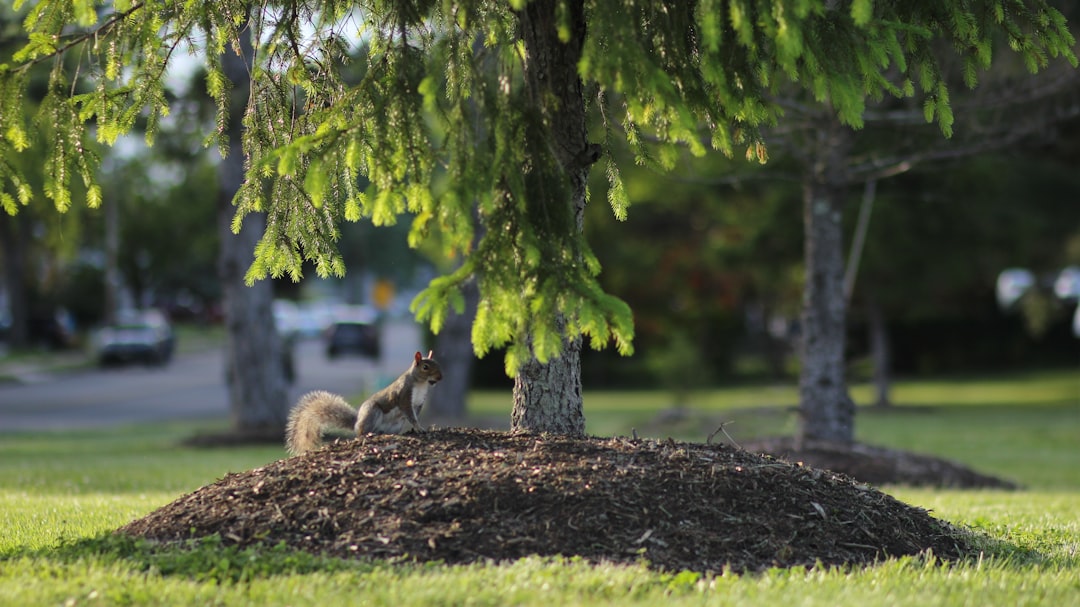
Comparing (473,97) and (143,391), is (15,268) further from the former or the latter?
(473,97)

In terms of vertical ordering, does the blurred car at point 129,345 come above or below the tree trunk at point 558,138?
below

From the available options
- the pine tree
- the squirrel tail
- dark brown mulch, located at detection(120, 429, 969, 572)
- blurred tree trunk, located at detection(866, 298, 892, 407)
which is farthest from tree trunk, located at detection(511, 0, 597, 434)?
blurred tree trunk, located at detection(866, 298, 892, 407)

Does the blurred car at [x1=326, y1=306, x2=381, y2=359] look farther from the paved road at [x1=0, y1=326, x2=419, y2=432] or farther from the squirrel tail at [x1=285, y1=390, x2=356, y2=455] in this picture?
the squirrel tail at [x1=285, y1=390, x2=356, y2=455]

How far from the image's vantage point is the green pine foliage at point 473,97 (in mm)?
5719

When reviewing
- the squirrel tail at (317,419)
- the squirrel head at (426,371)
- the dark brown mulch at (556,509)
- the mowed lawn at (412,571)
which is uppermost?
the squirrel head at (426,371)

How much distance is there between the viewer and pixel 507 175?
585 centimetres

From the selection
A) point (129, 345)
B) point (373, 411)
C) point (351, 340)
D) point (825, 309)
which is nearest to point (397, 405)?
point (373, 411)

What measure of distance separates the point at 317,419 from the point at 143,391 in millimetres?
28653

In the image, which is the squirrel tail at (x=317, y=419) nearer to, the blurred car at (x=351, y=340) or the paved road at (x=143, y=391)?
the paved road at (x=143, y=391)

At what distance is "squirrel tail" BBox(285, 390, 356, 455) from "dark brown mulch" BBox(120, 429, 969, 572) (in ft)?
2.66

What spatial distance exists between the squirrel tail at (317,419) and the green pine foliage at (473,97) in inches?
38.8

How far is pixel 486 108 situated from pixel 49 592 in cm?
309

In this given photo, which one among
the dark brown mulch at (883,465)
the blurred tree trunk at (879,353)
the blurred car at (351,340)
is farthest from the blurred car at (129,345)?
the dark brown mulch at (883,465)

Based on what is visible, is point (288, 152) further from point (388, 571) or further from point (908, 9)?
point (908, 9)
